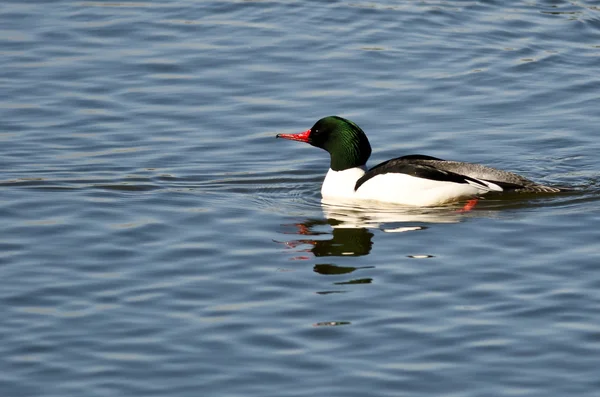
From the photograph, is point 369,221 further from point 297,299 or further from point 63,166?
point 63,166

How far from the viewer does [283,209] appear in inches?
573

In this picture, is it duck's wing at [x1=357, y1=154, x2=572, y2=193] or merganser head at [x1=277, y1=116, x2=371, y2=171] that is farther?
merganser head at [x1=277, y1=116, x2=371, y2=171]

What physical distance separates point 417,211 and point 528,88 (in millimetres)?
5443

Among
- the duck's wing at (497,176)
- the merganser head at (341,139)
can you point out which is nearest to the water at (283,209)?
the duck's wing at (497,176)

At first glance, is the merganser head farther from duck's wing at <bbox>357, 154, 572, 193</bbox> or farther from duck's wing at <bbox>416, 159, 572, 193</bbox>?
duck's wing at <bbox>416, 159, 572, 193</bbox>

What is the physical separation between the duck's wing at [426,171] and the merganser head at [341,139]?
0.57 meters

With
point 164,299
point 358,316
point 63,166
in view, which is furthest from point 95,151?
point 358,316

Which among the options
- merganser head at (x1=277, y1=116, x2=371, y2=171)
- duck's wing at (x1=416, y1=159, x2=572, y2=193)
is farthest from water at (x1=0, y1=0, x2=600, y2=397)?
merganser head at (x1=277, y1=116, x2=371, y2=171)

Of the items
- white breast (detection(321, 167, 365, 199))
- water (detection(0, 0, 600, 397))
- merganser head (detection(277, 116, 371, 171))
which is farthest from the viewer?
merganser head (detection(277, 116, 371, 171))

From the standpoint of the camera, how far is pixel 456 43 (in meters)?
21.5

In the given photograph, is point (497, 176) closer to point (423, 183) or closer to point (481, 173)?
point (481, 173)

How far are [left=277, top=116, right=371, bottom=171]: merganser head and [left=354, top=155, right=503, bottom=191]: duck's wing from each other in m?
0.57

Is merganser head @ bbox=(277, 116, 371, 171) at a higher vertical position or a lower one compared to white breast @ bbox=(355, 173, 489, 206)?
higher

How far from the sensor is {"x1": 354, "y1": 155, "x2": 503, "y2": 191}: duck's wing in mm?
14438
